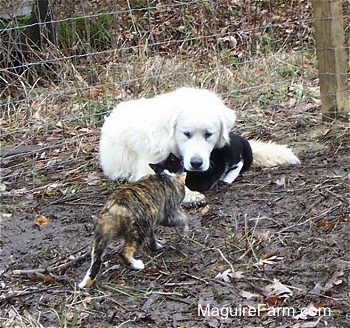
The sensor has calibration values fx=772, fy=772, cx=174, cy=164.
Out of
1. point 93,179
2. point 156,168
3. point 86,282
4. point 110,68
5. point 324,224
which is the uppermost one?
point 156,168

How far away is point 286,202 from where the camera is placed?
503 cm

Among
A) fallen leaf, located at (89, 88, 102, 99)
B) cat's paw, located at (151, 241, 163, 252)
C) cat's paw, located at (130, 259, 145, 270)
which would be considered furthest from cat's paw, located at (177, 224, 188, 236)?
fallen leaf, located at (89, 88, 102, 99)

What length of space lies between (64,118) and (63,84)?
1.83 ft

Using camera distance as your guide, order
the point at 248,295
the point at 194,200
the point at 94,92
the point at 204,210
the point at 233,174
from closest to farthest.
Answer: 1. the point at 248,295
2. the point at 204,210
3. the point at 194,200
4. the point at 233,174
5. the point at 94,92

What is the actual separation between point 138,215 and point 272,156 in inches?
86.1

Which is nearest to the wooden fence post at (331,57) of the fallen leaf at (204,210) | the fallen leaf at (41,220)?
the fallen leaf at (204,210)

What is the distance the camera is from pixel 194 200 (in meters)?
5.26

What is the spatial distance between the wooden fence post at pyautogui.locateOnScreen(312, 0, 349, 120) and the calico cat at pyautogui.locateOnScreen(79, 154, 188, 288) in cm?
253

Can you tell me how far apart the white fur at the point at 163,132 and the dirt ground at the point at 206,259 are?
243 mm

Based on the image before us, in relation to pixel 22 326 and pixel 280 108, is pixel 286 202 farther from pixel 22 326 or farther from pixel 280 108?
pixel 280 108

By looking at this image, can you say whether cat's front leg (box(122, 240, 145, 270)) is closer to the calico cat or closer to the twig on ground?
the calico cat

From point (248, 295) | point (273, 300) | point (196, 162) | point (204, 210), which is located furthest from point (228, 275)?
point (196, 162)

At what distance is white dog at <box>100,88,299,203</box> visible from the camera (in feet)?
18.2

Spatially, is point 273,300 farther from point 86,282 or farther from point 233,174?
point 233,174
